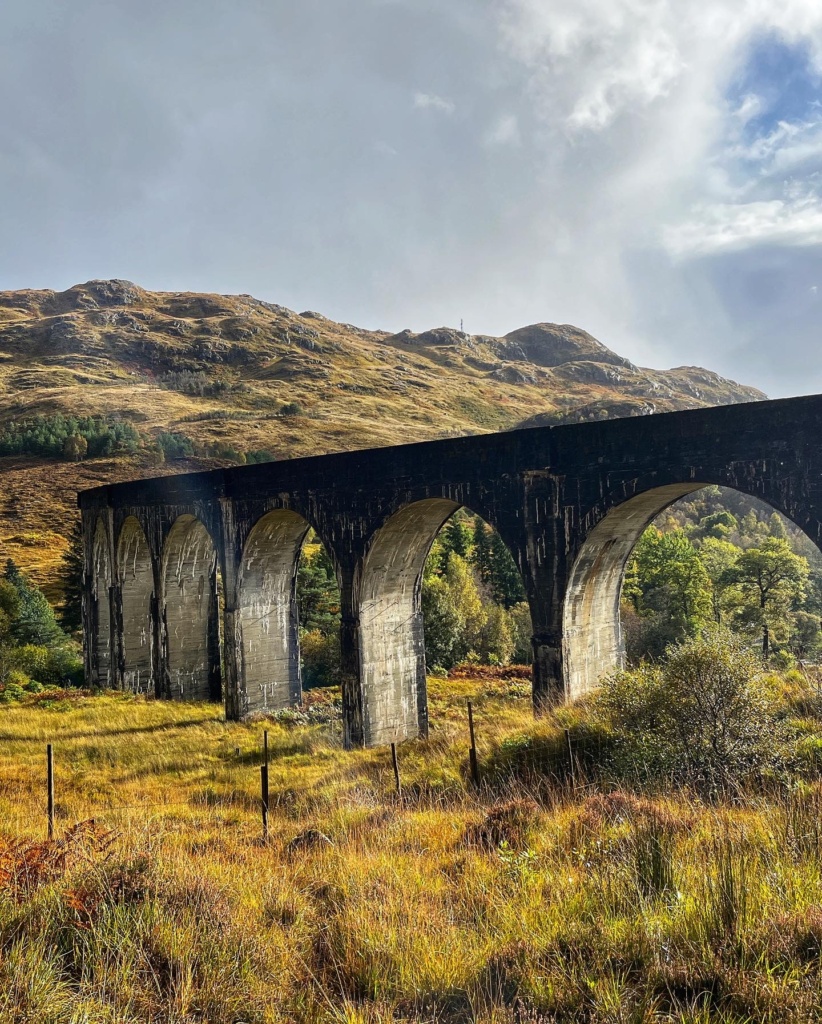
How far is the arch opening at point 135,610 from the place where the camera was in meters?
24.8

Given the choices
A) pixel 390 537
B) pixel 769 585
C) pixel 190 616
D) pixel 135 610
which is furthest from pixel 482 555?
pixel 390 537

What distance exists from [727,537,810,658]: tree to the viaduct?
1953cm

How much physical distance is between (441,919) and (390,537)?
11783 millimetres

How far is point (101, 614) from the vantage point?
1038 inches

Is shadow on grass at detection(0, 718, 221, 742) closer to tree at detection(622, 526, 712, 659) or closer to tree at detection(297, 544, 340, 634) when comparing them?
tree at detection(297, 544, 340, 634)

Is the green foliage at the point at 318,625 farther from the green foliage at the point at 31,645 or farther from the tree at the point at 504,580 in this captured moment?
the tree at the point at 504,580

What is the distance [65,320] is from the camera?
122312mm

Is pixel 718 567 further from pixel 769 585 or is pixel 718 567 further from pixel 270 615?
pixel 270 615

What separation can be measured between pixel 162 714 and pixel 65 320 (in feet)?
399

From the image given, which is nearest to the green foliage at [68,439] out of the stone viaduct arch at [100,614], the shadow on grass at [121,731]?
the stone viaduct arch at [100,614]

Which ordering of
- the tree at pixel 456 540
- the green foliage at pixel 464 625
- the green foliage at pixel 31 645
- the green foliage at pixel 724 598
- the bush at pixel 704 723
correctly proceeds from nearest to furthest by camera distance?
the bush at pixel 704 723 → the green foliage at pixel 31 645 → the green foliage at pixel 724 598 → the green foliage at pixel 464 625 → the tree at pixel 456 540

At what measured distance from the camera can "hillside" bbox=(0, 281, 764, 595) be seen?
63000 mm

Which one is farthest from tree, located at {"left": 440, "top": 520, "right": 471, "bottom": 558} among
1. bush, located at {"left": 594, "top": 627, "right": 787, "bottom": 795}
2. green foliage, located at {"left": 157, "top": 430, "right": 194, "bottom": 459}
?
bush, located at {"left": 594, "top": 627, "right": 787, "bottom": 795}

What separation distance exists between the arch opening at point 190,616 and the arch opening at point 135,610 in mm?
2212
